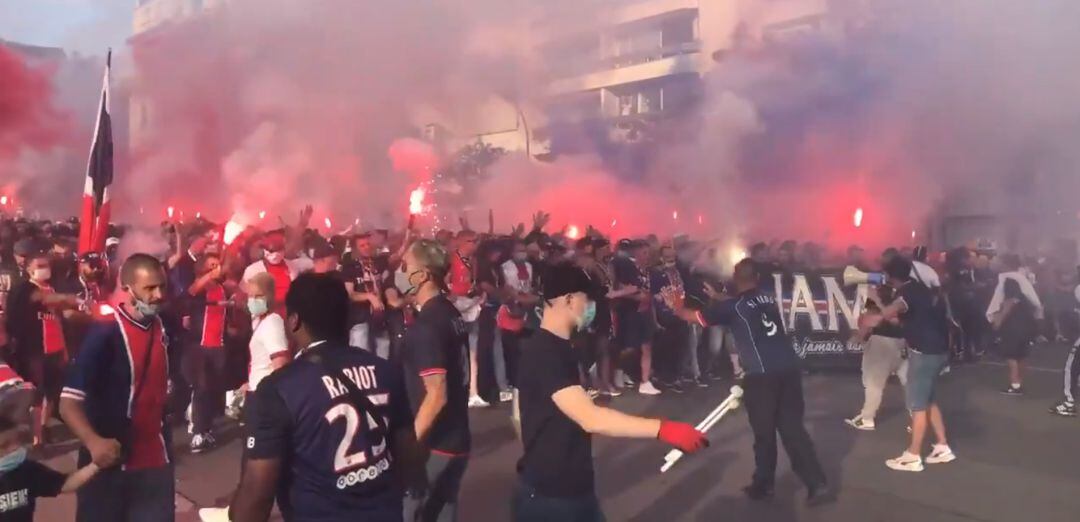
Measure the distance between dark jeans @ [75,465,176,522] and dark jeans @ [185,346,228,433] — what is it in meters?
3.62

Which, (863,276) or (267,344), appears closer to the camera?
(267,344)

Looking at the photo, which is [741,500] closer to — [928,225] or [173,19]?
[928,225]

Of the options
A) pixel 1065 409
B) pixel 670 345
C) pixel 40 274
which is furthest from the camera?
pixel 670 345

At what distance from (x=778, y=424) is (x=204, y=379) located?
4347 millimetres

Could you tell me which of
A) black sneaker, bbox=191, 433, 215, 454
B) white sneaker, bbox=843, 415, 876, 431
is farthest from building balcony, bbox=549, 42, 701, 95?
black sneaker, bbox=191, 433, 215, 454

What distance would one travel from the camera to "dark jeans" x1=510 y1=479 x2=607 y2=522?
2943 mm

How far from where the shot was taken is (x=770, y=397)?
18.4 feet

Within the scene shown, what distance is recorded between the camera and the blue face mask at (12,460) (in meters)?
2.69

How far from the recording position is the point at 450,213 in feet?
80.1

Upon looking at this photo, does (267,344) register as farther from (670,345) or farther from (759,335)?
(670,345)

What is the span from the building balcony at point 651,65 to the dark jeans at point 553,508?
85.0 ft

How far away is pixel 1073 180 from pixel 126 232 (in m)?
16.4

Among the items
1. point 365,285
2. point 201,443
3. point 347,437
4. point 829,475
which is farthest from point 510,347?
point 347,437

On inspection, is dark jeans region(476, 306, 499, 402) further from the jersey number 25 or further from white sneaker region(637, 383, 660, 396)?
the jersey number 25
